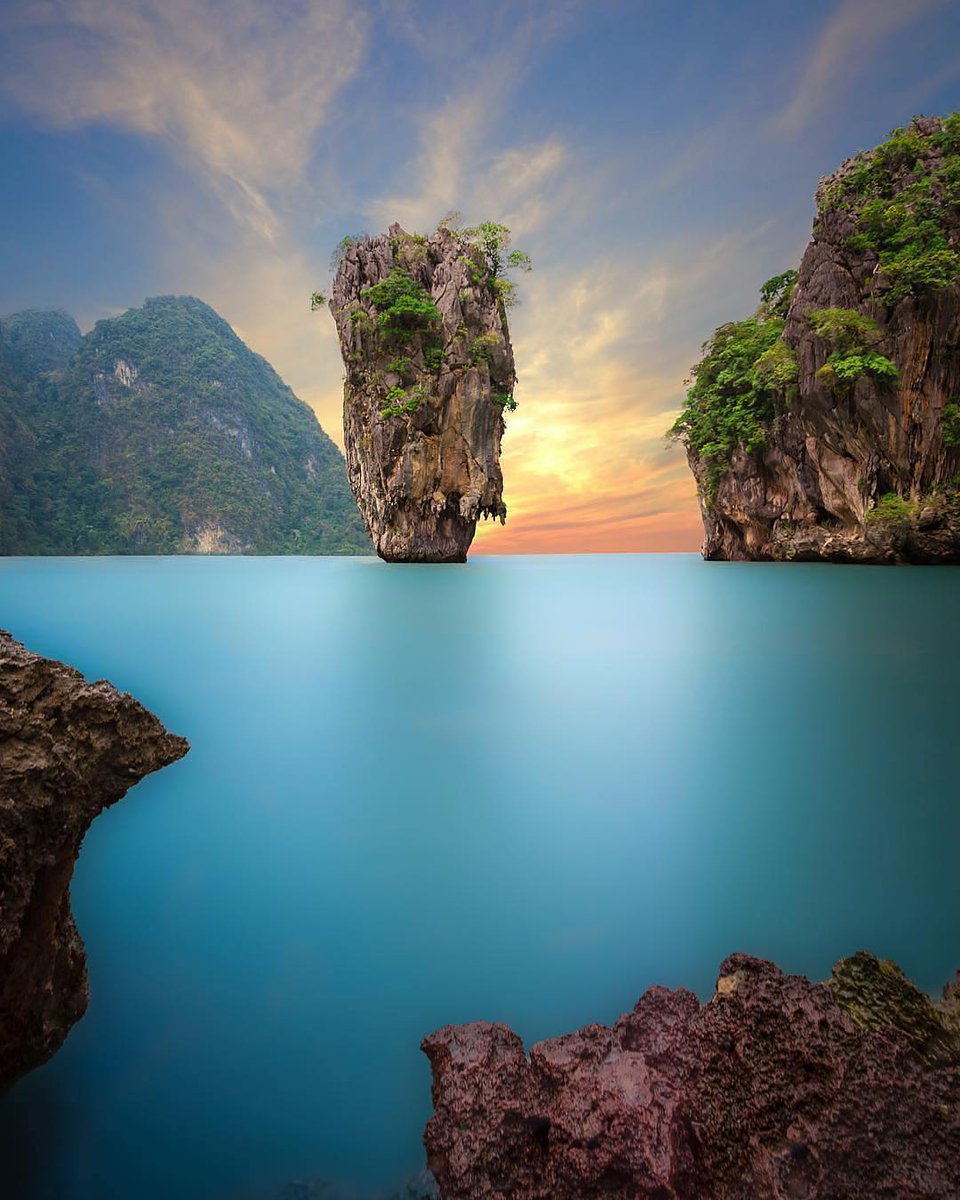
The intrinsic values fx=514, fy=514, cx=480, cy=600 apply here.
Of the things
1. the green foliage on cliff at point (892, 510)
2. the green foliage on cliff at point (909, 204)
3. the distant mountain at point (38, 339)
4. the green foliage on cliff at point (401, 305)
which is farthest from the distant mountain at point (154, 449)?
the green foliage on cliff at point (909, 204)

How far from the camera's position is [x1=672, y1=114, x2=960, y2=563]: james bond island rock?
44.5 feet

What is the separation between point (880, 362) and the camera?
1381 cm

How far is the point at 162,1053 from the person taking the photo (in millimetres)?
1813

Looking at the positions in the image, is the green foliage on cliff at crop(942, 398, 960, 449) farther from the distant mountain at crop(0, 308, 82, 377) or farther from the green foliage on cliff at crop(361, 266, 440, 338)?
the distant mountain at crop(0, 308, 82, 377)

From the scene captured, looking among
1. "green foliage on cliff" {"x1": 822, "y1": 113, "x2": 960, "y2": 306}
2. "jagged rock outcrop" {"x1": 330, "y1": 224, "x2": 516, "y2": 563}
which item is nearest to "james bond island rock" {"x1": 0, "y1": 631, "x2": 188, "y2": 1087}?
"green foliage on cliff" {"x1": 822, "y1": 113, "x2": 960, "y2": 306}

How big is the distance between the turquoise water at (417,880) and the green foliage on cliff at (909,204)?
12.2 meters

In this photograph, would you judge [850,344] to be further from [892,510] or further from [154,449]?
[154,449]

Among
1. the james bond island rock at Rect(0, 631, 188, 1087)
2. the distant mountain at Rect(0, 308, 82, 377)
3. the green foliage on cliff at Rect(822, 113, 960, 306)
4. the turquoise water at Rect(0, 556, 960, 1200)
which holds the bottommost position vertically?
the turquoise water at Rect(0, 556, 960, 1200)

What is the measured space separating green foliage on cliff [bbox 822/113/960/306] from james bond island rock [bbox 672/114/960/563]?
0.03m

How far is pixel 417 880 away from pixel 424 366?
71.9 ft

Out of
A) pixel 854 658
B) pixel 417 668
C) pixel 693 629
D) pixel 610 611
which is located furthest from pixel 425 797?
pixel 610 611

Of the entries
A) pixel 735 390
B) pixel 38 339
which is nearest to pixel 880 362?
pixel 735 390

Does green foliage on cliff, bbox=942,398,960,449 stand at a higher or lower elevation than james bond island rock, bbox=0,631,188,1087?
higher

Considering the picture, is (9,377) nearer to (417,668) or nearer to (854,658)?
(417,668)
